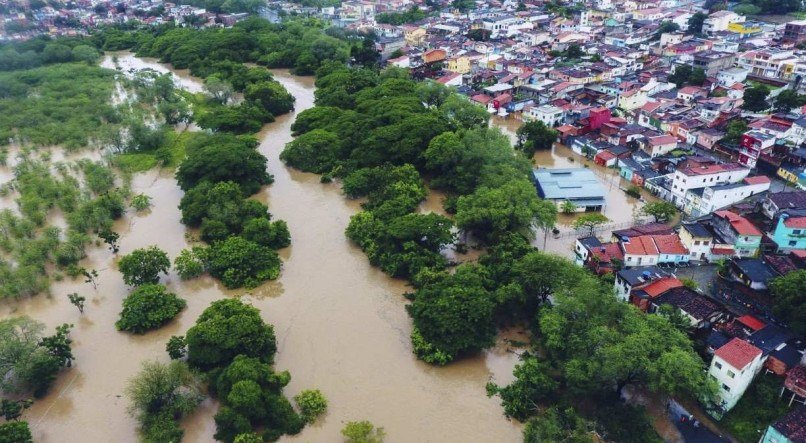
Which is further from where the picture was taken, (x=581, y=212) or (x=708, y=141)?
(x=708, y=141)

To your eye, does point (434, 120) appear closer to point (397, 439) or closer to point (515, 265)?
point (515, 265)

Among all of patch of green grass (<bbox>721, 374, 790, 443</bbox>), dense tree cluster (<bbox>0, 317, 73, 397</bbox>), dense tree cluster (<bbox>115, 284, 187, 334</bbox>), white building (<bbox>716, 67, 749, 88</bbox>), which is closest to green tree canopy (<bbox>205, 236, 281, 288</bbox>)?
dense tree cluster (<bbox>115, 284, 187, 334</bbox>)

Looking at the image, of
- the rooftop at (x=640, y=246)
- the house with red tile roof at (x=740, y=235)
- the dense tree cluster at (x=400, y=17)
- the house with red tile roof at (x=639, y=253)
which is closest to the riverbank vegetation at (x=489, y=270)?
the house with red tile roof at (x=639, y=253)

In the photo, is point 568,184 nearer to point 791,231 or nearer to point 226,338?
point 791,231

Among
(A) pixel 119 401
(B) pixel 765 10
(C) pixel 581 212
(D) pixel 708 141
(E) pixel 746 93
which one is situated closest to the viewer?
(A) pixel 119 401

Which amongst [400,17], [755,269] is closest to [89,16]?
[400,17]

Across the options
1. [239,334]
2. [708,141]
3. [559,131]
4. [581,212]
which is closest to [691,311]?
[581,212]

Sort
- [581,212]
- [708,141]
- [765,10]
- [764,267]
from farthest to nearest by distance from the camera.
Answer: [765,10] < [708,141] < [581,212] < [764,267]
